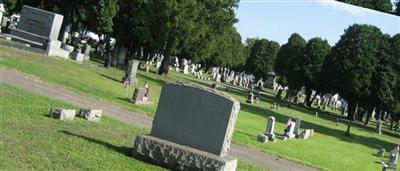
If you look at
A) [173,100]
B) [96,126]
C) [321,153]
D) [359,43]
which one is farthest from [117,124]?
[359,43]

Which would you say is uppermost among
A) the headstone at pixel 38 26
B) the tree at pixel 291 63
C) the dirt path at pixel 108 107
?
the tree at pixel 291 63

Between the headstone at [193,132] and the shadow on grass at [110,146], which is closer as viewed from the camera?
the headstone at [193,132]

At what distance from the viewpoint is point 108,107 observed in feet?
63.4

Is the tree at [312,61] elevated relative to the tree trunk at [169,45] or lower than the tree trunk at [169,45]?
elevated

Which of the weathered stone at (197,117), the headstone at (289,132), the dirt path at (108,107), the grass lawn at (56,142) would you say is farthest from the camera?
the headstone at (289,132)

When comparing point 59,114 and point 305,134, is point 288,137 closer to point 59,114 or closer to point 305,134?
point 305,134

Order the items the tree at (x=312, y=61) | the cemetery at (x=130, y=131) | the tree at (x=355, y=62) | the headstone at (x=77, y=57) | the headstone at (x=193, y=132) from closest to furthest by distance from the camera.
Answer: the cemetery at (x=130, y=131) → the headstone at (x=193, y=132) → the headstone at (x=77, y=57) → the tree at (x=355, y=62) → the tree at (x=312, y=61)

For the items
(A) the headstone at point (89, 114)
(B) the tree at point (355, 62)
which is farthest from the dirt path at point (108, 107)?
(B) the tree at point (355, 62)

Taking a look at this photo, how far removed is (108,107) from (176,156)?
9.04m

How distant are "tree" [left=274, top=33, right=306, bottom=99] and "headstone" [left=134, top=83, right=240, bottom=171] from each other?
62.2 meters

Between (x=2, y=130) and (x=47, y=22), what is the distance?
27.5 m

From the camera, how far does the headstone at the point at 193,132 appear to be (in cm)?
1064

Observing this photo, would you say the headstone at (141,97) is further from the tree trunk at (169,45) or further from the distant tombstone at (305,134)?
the tree trunk at (169,45)

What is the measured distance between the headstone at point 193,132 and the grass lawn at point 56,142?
392 mm
